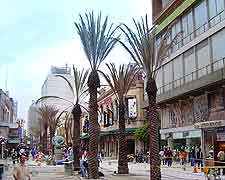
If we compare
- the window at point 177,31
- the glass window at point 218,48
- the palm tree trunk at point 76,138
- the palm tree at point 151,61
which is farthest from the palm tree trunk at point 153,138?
the window at point 177,31

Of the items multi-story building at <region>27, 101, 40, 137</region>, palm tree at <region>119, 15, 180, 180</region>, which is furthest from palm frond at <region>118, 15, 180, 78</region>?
multi-story building at <region>27, 101, 40, 137</region>

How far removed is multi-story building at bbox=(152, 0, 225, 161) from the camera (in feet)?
115

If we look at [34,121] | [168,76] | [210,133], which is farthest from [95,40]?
[34,121]

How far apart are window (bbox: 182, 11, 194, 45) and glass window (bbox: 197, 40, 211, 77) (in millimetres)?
2728

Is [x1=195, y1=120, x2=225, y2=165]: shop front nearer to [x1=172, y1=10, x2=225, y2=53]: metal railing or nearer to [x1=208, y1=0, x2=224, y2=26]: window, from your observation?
[x1=172, y1=10, x2=225, y2=53]: metal railing

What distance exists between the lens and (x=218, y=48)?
1416 inches

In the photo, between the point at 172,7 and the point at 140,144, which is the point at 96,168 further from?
the point at 140,144

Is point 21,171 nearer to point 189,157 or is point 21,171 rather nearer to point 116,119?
point 189,157

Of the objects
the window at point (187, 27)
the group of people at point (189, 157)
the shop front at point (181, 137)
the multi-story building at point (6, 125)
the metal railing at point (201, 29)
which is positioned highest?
the window at point (187, 27)

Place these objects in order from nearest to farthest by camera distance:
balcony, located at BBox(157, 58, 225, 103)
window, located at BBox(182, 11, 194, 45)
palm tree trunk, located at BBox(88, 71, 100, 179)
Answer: palm tree trunk, located at BBox(88, 71, 100, 179) → balcony, located at BBox(157, 58, 225, 103) → window, located at BBox(182, 11, 194, 45)

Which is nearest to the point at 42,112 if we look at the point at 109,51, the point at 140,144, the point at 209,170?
the point at 140,144

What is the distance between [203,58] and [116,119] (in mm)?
33278

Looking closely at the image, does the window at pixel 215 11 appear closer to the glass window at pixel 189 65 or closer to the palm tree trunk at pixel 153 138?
the glass window at pixel 189 65

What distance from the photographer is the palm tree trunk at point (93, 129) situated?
2430 centimetres
